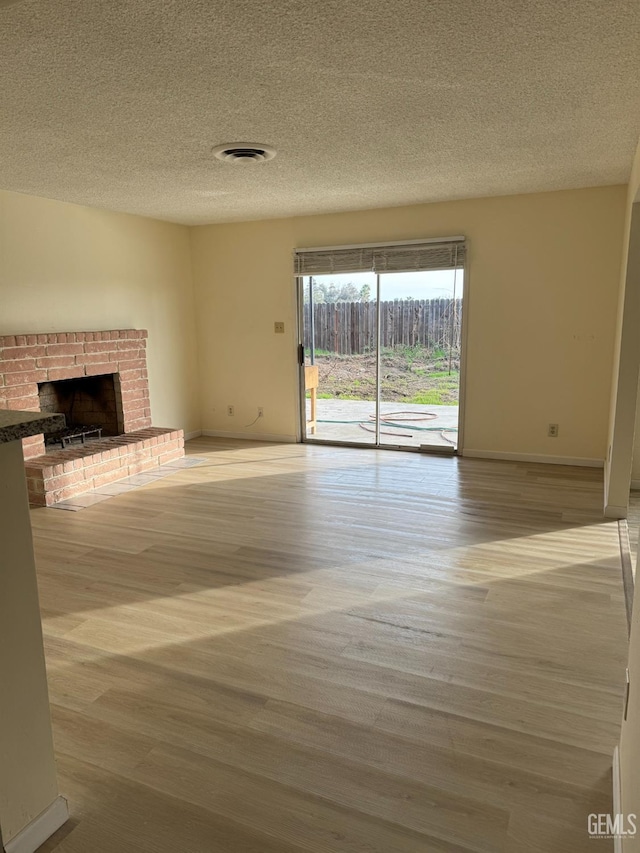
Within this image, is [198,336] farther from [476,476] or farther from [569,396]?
[569,396]

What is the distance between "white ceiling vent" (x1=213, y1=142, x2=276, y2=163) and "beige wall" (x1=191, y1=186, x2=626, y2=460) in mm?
2147

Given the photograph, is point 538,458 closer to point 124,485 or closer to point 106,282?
point 124,485

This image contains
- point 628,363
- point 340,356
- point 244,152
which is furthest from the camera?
point 340,356

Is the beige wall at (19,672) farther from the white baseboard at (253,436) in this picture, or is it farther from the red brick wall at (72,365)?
the white baseboard at (253,436)

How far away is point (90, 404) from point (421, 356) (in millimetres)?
3238

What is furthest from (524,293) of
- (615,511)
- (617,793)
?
(617,793)

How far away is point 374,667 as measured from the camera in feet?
7.16

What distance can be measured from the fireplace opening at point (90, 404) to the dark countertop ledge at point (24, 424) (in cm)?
385

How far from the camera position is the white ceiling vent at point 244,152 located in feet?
10.3

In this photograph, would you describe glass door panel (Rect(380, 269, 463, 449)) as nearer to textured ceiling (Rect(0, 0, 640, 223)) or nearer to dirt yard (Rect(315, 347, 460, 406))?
dirt yard (Rect(315, 347, 460, 406))

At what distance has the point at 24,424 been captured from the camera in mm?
1342

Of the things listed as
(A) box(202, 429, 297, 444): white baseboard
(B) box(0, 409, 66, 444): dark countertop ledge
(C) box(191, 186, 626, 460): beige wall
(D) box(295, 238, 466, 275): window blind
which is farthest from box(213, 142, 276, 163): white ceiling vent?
(A) box(202, 429, 297, 444): white baseboard

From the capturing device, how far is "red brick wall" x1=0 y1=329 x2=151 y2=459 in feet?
13.6

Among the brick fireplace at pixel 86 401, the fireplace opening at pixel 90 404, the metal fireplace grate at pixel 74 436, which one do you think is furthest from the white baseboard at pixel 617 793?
the fireplace opening at pixel 90 404
